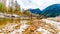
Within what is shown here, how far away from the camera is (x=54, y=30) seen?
1.33 meters

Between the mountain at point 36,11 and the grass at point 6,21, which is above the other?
the mountain at point 36,11

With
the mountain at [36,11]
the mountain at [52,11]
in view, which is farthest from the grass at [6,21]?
the mountain at [52,11]

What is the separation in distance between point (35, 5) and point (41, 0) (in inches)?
3.5

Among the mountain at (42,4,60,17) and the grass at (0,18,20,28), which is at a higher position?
the mountain at (42,4,60,17)

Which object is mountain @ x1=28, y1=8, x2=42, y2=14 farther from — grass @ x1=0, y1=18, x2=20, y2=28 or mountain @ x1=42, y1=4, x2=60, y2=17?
grass @ x1=0, y1=18, x2=20, y2=28

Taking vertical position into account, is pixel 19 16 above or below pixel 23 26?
above

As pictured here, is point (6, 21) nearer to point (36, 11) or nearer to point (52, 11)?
point (36, 11)

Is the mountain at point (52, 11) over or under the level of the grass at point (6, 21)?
over

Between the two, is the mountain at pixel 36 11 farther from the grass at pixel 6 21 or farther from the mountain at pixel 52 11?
the grass at pixel 6 21

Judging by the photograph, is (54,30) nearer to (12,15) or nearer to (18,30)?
(18,30)

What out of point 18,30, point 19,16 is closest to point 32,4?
point 19,16

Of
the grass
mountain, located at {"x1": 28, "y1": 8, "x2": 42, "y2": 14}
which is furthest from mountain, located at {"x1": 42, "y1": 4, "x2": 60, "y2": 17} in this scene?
the grass

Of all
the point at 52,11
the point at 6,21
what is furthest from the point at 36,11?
the point at 6,21

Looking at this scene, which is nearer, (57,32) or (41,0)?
(57,32)
